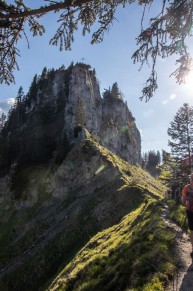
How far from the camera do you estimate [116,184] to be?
1395 inches

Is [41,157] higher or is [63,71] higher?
[63,71]

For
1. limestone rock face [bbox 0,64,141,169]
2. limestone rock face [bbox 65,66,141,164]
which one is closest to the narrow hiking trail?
limestone rock face [bbox 0,64,141,169]

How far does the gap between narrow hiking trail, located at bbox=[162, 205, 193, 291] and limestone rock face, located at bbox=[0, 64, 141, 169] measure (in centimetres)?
4389

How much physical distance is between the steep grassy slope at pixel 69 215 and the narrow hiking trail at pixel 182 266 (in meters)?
0.49

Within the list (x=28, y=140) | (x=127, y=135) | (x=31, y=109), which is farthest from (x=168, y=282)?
(x=127, y=135)

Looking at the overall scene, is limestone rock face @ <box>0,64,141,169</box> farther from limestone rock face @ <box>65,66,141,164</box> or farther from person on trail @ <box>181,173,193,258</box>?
person on trail @ <box>181,173,193,258</box>

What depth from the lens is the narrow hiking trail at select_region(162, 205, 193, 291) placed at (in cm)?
718

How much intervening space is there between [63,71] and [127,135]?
38218 mm

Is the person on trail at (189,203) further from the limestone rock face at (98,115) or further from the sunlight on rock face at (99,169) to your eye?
the limestone rock face at (98,115)

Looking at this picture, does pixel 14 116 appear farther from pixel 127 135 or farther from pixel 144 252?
pixel 144 252

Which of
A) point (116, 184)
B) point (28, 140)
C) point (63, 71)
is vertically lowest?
point (116, 184)

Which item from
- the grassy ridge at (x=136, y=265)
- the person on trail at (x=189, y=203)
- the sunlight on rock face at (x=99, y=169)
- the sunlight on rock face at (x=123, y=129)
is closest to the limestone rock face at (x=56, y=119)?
the sunlight on rock face at (x=123, y=129)

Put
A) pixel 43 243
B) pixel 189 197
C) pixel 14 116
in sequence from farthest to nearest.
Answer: pixel 14 116 < pixel 43 243 < pixel 189 197

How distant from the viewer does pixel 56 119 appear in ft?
225
